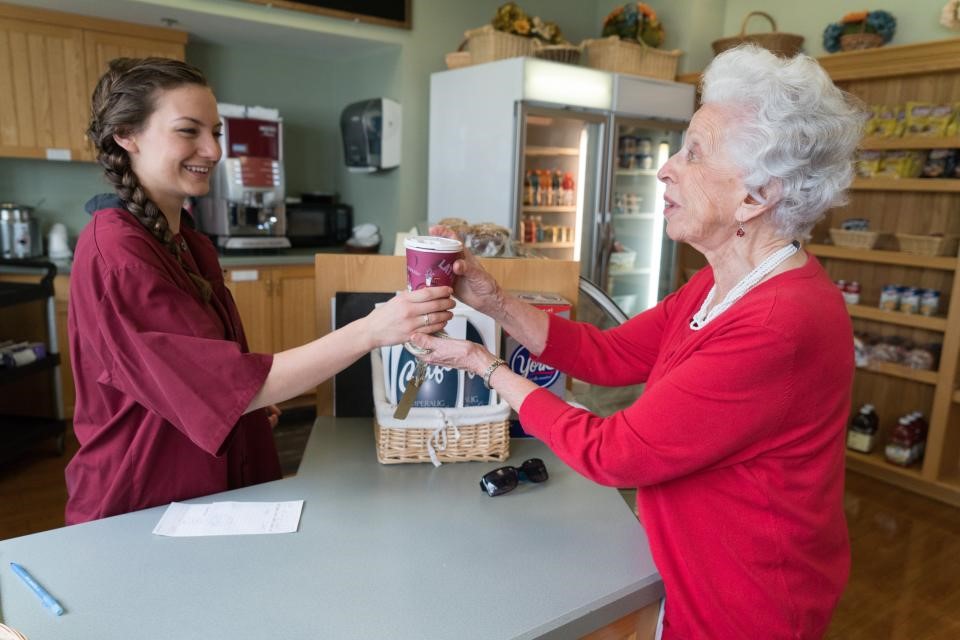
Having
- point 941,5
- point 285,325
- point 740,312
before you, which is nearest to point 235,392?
point 740,312

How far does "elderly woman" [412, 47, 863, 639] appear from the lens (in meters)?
1.05

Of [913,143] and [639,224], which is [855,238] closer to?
[913,143]

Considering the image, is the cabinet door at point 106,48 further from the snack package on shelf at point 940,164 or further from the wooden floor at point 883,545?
the snack package on shelf at point 940,164

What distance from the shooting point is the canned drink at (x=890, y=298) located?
3688mm

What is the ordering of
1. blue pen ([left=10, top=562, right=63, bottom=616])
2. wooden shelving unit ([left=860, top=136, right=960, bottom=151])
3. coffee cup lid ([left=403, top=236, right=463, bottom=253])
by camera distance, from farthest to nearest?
1. wooden shelving unit ([left=860, top=136, right=960, bottom=151])
2. coffee cup lid ([left=403, top=236, right=463, bottom=253])
3. blue pen ([left=10, top=562, right=63, bottom=616])

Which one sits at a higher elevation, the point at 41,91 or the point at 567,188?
the point at 41,91

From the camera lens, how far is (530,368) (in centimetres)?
173

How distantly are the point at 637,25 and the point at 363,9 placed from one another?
1.65 metres

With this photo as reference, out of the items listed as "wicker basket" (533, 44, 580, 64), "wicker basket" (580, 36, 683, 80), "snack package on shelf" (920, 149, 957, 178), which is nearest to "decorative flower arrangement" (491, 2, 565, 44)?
"wicker basket" (533, 44, 580, 64)

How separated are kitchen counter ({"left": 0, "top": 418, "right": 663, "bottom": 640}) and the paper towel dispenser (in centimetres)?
332

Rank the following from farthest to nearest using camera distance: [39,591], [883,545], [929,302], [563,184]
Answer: [563,184]
[929,302]
[883,545]
[39,591]

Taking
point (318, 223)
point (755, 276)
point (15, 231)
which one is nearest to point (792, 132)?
point (755, 276)

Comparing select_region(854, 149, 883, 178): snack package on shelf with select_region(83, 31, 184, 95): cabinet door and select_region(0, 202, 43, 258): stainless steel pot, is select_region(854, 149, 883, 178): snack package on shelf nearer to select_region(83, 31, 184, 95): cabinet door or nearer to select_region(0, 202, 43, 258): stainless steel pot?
select_region(83, 31, 184, 95): cabinet door

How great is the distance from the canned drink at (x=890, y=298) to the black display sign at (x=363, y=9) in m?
3.15
